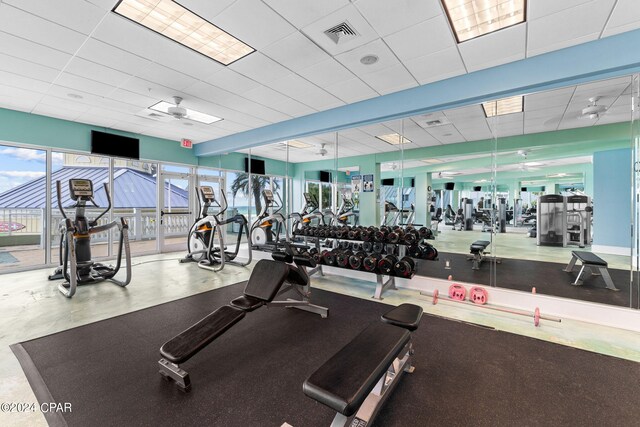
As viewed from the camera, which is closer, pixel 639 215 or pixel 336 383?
pixel 336 383

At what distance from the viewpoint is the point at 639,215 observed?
281cm

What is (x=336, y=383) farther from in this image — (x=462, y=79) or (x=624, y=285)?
(x=624, y=285)

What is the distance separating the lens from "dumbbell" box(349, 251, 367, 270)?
11.9 ft

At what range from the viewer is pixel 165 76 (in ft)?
11.4

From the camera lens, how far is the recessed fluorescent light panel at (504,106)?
13.3ft

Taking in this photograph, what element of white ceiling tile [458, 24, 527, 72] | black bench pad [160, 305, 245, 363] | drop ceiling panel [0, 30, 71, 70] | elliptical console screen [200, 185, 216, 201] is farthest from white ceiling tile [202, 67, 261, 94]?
black bench pad [160, 305, 245, 363]

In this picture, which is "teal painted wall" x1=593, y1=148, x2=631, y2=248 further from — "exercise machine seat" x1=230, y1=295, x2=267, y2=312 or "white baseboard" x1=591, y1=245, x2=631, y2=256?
"exercise machine seat" x1=230, y1=295, x2=267, y2=312

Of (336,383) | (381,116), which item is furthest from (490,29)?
(336,383)

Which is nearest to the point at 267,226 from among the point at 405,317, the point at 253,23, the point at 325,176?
the point at 325,176

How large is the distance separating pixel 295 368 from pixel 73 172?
8.23 meters

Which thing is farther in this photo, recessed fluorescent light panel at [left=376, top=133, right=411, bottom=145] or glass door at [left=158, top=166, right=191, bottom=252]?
glass door at [left=158, top=166, right=191, bottom=252]

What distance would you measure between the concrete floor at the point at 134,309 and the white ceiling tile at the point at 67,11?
276 cm

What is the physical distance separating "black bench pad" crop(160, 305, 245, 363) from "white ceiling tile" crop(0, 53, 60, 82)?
3593mm

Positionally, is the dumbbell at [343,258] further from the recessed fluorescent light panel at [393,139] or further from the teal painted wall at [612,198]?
the teal painted wall at [612,198]
